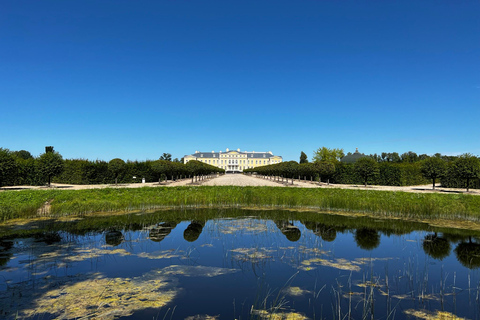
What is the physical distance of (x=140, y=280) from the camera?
532 cm

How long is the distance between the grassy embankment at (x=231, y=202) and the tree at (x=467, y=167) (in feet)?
38.3

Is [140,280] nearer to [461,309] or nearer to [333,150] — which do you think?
[461,309]

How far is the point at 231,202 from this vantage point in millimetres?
15961

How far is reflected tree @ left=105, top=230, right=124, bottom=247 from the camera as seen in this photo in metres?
7.95

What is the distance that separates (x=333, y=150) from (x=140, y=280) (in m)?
76.3

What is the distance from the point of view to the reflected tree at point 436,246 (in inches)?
286

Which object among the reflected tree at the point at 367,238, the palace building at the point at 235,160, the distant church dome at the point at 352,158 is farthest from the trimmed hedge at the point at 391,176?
the palace building at the point at 235,160

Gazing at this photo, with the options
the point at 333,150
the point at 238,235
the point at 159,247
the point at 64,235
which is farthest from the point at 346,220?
the point at 333,150

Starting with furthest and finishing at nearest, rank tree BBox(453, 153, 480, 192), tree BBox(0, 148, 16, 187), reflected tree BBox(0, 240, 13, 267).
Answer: tree BBox(453, 153, 480, 192)
tree BBox(0, 148, 16, 187)
reflected tree BBox(0, 240, 13, 267)

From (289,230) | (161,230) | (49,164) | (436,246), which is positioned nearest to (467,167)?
(436,246)

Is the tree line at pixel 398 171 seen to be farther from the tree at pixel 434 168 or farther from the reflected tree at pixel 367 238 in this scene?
the reflected tree at pixel 367 238

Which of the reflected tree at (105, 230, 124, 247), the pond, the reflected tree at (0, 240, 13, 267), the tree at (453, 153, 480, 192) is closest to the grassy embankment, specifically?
the pond

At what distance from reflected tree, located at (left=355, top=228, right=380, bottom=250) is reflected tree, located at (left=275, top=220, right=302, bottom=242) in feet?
6.11

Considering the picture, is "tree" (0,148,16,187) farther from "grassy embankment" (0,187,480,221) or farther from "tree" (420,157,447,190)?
"tree" (420,157,447,190)
